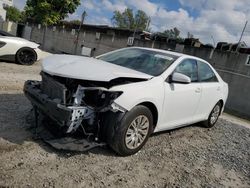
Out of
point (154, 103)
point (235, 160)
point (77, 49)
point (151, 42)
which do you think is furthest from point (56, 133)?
point (77, 49)

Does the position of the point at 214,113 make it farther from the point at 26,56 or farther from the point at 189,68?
the point at 26,56

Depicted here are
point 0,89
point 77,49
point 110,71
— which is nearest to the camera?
point 110,71

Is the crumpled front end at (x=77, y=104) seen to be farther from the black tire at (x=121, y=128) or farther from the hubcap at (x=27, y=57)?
the hubcap at (x=27, y=57)

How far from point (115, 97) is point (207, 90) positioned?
2606 millimetres

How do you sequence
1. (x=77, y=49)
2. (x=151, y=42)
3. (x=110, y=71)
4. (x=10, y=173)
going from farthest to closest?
(x=77, y=49) < (x=151, y=42) < (x=110, y=71) < (x=10, y=173)

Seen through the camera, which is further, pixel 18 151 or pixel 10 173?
pixel 18 151

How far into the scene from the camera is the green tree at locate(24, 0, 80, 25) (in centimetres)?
2916

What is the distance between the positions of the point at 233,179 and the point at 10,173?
309 cm

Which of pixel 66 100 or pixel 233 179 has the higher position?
pixel 66 100

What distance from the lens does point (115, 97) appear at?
3.73 meters

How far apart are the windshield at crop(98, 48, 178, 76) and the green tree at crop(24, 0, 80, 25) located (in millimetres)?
26248

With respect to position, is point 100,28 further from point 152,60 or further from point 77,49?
point 152,60

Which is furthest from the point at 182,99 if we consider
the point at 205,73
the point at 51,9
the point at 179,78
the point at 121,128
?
the point at 51,9

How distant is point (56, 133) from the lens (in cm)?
411
